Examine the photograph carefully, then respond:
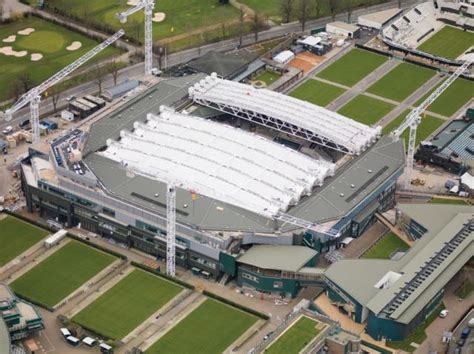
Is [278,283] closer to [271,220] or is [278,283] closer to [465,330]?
[271,220]

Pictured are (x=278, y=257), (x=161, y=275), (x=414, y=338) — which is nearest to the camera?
(x=414, y=338)

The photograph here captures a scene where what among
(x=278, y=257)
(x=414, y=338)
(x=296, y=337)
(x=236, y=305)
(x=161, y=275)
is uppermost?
(x=278, y=257)

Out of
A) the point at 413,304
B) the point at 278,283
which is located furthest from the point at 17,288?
the point at 413,304

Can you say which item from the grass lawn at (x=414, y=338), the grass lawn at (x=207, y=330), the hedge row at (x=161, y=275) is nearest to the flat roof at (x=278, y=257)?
the grass lawn at (x=207, y=330)

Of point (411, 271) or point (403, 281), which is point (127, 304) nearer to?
point (403, 281)

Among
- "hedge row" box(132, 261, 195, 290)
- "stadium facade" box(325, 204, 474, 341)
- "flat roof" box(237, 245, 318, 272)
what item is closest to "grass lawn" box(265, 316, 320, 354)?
"stadium facade" box(325, 204, 474, 341)

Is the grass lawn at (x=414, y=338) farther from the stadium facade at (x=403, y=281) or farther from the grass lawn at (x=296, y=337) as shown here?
the grass lawn at (x=296, y=337)

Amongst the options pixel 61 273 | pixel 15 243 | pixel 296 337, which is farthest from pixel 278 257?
pixel 15 243
